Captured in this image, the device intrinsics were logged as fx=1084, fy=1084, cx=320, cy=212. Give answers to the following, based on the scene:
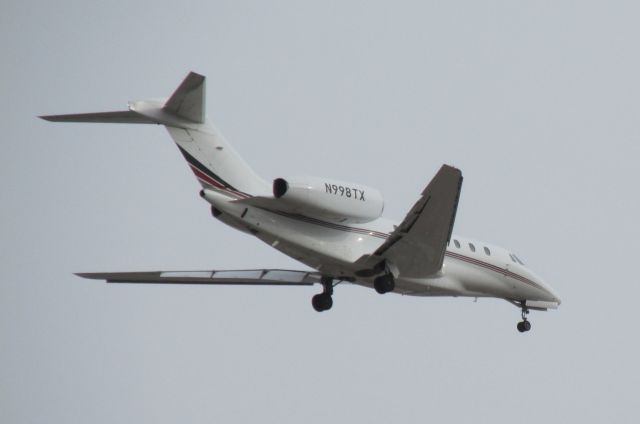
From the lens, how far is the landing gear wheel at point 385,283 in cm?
2605

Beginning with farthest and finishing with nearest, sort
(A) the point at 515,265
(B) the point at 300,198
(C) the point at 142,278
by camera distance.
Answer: (A) the point at 515,265
(C) the point at 142,278
(B) the point at 300,198

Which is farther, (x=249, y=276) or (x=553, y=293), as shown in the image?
(x=553, y=293)

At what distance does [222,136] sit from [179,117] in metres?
1.23

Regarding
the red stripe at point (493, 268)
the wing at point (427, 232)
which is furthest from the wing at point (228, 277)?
the red stripe at point (493, 268)

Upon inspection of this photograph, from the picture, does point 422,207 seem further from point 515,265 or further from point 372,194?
point 515,265

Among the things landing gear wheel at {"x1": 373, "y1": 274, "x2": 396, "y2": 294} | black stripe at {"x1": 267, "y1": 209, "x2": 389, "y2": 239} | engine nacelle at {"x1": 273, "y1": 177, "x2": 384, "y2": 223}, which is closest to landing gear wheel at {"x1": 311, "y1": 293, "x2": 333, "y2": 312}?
landing gear wheel at {"x1": 373, "y1": 274, "x2": 396, "y2": 294}

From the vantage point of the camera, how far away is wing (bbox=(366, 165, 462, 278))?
23.6 m

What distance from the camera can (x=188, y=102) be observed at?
2403cm

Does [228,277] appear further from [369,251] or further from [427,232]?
[427,232]

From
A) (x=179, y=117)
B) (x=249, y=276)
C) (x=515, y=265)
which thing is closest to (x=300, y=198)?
(x=179, y=117)

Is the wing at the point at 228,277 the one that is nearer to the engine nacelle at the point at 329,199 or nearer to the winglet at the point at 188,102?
the engine nacelle at the point at 329,199

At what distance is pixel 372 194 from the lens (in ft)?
82.5

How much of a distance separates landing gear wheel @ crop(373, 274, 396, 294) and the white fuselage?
0.65 metres

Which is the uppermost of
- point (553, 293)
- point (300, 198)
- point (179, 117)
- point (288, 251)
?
point (179, 117)
